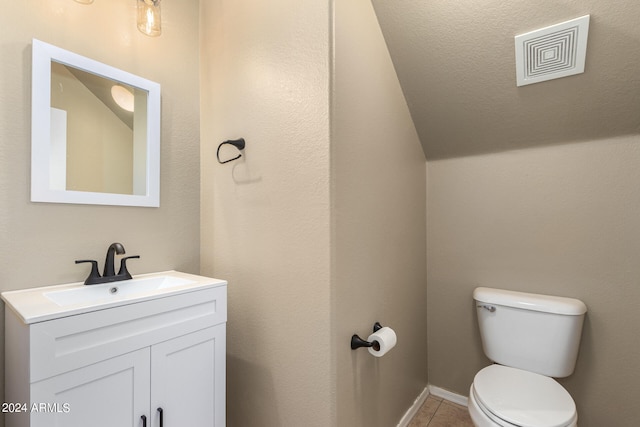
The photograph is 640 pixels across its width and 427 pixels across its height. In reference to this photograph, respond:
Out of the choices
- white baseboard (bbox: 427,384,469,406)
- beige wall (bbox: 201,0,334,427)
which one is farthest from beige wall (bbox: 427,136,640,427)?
beige wall (bbox: 201,0,334,427)

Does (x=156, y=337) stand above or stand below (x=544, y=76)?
below

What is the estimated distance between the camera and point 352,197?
120 cm

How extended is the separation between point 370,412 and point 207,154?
149cm

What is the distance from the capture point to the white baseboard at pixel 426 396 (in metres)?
1.66

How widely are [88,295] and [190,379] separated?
517 mm

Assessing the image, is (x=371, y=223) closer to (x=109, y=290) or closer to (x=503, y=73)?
(x=503, y=73)

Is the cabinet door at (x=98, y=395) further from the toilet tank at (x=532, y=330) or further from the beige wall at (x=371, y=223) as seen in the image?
the toilet tank at (x=532, y=330)

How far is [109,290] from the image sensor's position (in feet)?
3.91

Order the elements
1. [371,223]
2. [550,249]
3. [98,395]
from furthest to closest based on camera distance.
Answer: [550,249], [371,223], [98,395]

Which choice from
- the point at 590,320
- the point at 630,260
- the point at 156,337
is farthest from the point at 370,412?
the point at 630,260

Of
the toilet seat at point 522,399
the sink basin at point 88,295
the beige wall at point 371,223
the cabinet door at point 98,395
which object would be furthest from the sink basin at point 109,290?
the toilet seat at point 522,399

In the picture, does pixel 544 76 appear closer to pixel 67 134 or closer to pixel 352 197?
pixel 352 197

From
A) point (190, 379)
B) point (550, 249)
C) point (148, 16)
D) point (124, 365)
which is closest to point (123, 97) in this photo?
point (148, 16)

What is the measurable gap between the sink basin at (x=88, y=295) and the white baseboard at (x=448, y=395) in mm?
1608
